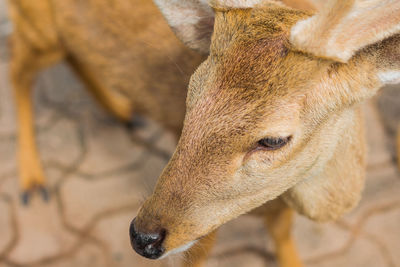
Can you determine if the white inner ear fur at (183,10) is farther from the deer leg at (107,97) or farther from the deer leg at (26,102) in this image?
the deer leg at (107,97)

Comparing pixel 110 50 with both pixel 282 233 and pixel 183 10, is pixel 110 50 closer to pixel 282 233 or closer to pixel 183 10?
pixel 183 10

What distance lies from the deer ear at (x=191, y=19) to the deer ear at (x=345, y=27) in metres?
0.44

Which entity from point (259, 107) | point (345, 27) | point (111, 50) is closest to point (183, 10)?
point (259, 107)

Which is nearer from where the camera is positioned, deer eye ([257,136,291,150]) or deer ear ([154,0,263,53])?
deer eye ([257,136,291,150])

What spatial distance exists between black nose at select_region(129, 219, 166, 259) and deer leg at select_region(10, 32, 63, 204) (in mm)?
2129

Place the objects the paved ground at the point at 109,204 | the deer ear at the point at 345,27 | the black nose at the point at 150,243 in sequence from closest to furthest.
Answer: the deer ear at the point at 345,27
the black nose at the point at 150,243
the paved ground at the point at 109,204

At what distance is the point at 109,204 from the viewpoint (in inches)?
143

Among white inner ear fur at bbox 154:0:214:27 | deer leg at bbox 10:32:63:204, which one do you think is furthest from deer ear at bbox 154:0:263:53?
deer leg at bbox 10:32:63:204

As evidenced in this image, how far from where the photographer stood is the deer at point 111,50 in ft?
8.79

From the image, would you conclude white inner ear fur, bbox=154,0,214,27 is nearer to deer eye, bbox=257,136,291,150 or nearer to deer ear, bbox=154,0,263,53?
deer ear, bbox=154,0,263,53

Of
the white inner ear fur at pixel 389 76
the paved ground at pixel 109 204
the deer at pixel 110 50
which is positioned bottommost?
the paved ground at pixel 109 204

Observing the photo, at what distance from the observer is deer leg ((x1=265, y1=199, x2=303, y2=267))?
2756 mm

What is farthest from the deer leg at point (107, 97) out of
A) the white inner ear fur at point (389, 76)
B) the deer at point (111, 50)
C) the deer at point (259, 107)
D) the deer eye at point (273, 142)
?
the white inner ear fur at point (389, 76)

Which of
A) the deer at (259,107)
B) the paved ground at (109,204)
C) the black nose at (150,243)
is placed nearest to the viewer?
the deer at (259,107)
